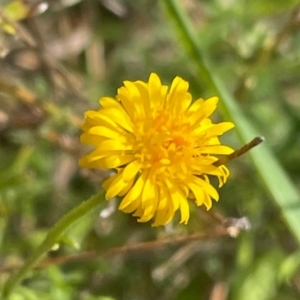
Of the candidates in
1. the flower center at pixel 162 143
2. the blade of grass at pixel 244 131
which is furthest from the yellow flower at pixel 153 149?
the blade of grass at pixel 244 131

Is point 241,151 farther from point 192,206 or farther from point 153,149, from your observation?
point 192,206

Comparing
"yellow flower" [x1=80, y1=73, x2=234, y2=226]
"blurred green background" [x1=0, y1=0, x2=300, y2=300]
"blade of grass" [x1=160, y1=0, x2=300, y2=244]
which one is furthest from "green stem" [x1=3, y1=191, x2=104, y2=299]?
"blade of grass" [x1=160, y1=0, x2=300, y2=244]

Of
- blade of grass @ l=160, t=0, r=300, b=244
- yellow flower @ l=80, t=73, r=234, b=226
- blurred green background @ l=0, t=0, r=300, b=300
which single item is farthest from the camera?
blurred green background @ l=0, t=0, r=300, b=300

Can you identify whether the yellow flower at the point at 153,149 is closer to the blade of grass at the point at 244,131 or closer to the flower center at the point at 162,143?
the flower center at the point at 162,143

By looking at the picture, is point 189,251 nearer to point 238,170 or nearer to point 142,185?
point 238,170

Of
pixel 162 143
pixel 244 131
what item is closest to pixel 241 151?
pixel 162 143

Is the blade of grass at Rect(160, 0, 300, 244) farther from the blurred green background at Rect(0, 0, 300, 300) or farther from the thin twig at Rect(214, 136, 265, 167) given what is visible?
the thin twig at Rect(214, 136, 265, 167)
